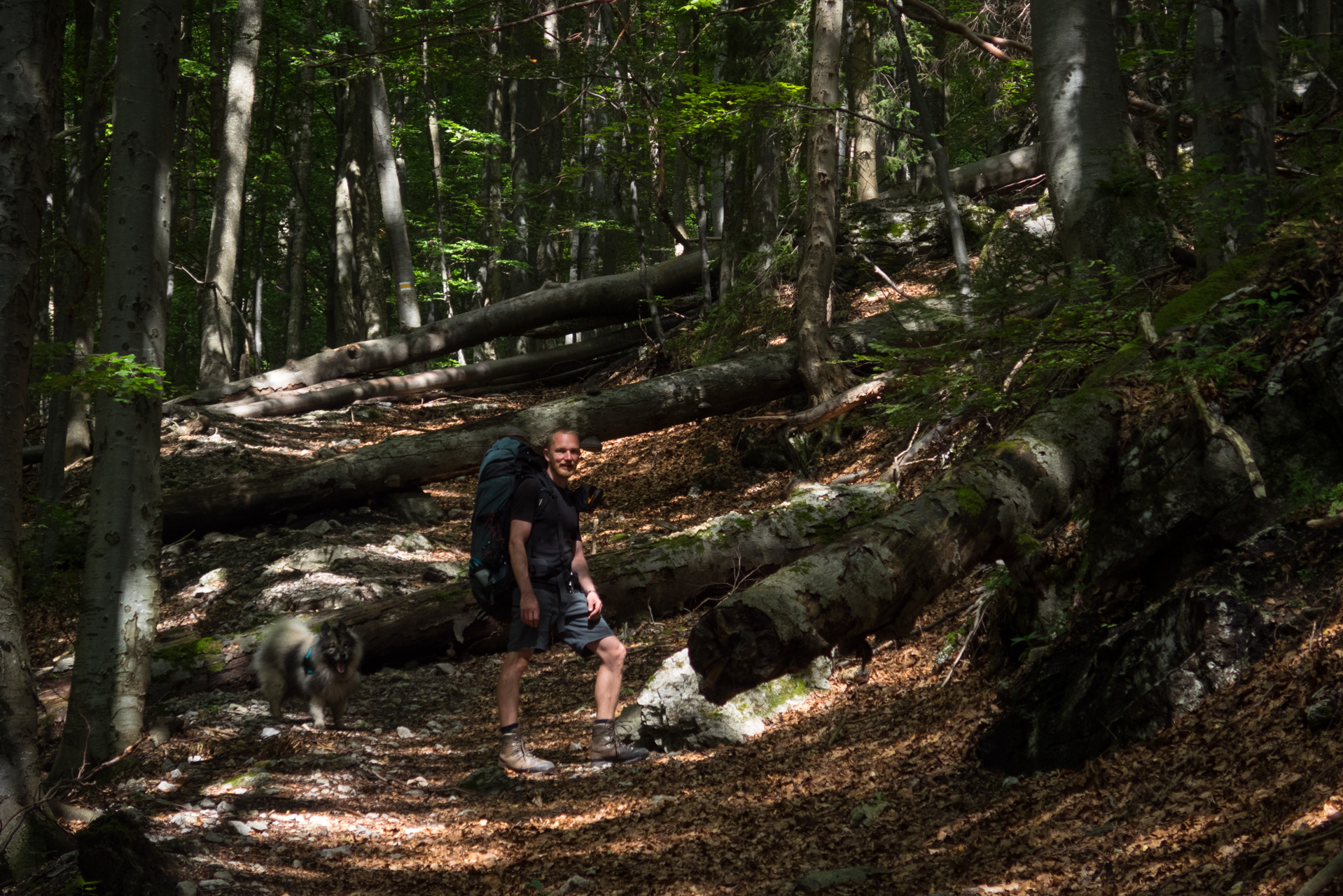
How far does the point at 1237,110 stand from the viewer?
207 inches

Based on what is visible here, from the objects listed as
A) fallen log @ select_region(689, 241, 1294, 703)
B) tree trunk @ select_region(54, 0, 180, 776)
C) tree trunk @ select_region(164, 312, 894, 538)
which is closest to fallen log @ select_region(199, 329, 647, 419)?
tree trunk @ select_region(164, 312, 894, 538)

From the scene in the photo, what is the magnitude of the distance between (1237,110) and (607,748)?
546 centimetres

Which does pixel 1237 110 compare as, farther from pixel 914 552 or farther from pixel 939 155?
pixel 939 155

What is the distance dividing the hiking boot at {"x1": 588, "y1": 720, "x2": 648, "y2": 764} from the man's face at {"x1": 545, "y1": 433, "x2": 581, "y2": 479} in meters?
1.56

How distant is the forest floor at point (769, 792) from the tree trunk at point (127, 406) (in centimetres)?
50

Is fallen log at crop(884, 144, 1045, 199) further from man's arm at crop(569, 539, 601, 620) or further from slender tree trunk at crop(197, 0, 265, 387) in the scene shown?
man's arm at crop(569, 539, 601, 620)

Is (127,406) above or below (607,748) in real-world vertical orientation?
above

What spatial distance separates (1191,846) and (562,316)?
545 inches

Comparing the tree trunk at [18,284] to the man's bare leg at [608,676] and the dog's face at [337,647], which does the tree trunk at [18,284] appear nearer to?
the dog's face at [337,647]

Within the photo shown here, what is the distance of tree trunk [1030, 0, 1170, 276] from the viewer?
5984 mm

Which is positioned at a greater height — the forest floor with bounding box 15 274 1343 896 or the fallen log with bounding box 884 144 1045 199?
the fallen log with bounding box 884 144 1045 199

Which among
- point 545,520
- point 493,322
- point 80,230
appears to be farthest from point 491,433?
point 545,520

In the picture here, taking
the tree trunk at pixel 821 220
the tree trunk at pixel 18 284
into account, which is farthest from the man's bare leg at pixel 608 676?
the tree trunk at pixel 821 220

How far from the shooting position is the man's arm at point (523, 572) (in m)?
5.09
